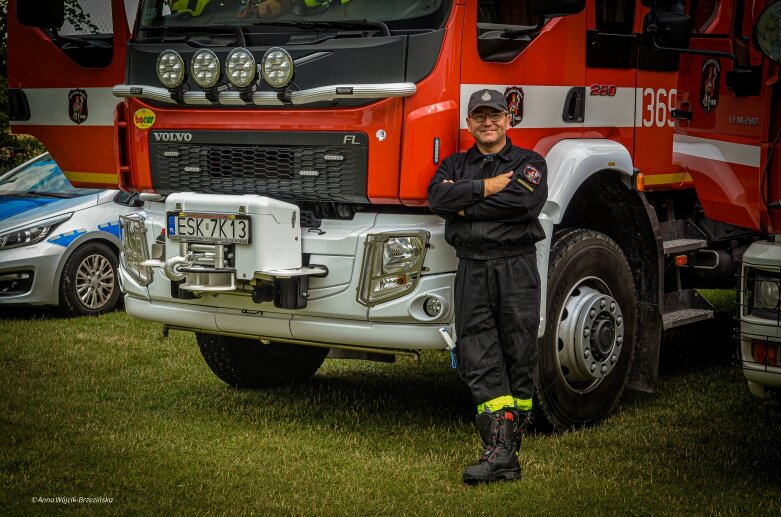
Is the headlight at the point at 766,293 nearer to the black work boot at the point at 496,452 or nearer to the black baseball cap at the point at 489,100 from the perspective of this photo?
the black work boot at the point at 496,452

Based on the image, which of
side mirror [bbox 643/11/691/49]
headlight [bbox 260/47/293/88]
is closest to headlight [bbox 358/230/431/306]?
headlight [bbox 260/47/293/88]

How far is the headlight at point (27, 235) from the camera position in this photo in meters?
10.2

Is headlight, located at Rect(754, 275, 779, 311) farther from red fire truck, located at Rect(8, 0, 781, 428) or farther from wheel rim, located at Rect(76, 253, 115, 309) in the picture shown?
wheel rim, located at Rect(76, 253, 115, 309)

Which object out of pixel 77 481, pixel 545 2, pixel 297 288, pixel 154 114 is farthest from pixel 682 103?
pixel 77 481

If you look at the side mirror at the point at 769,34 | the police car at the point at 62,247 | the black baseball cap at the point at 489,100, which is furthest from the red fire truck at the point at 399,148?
the police car at the point at 62,247

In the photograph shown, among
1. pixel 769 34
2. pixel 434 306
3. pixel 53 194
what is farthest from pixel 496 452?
pixel 53 194

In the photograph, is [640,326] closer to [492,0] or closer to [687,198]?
[687,198]

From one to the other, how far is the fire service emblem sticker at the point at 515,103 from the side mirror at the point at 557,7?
0.45 meters

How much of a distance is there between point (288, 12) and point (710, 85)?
2145mm

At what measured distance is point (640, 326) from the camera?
279 inches

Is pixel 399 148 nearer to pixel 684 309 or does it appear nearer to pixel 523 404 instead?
pixel 523 404

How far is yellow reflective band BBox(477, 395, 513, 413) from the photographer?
5703 mm

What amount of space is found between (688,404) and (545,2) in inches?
110

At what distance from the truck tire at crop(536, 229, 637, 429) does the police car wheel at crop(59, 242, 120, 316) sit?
5.28 metres
